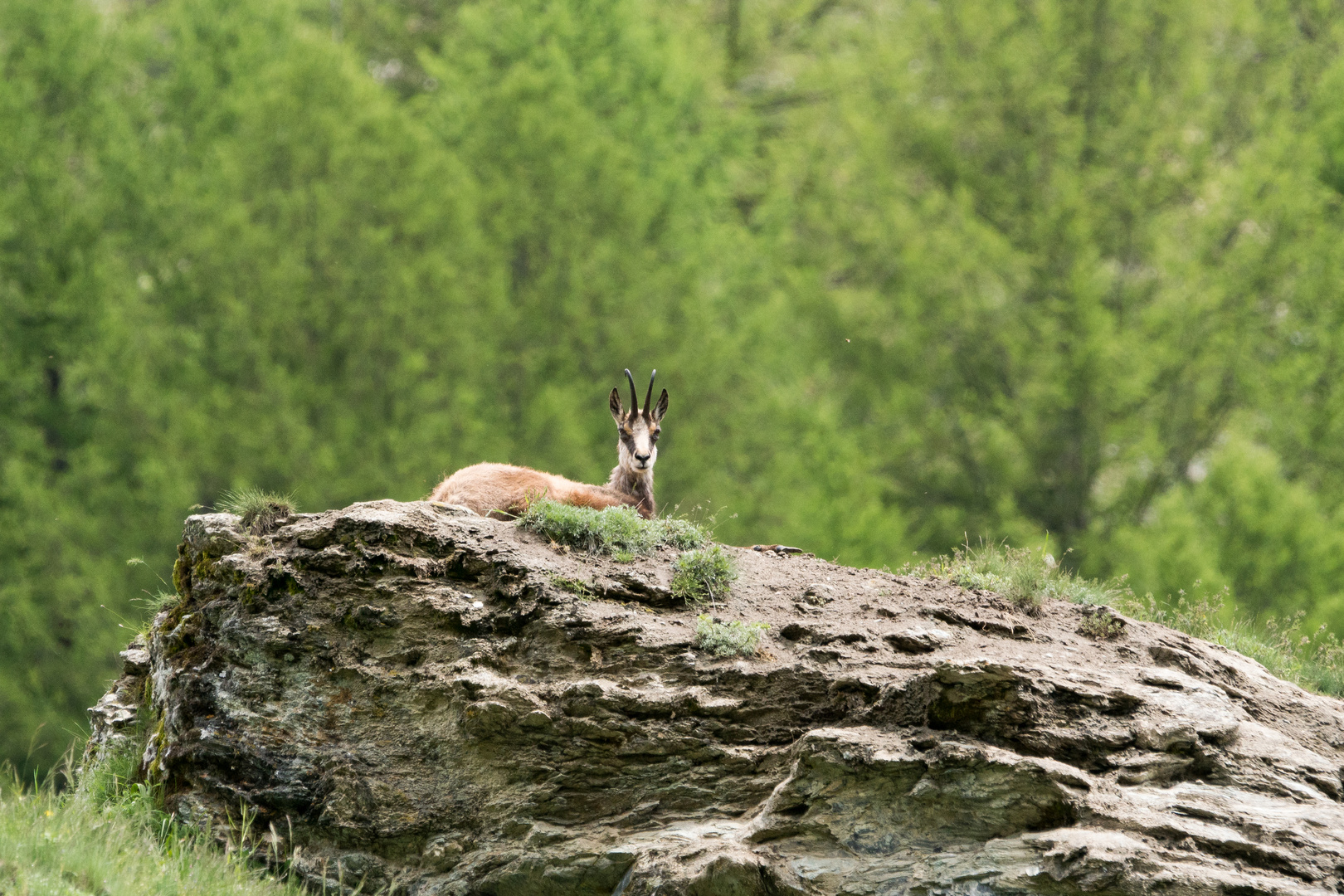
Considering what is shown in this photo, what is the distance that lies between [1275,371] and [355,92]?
15.8m

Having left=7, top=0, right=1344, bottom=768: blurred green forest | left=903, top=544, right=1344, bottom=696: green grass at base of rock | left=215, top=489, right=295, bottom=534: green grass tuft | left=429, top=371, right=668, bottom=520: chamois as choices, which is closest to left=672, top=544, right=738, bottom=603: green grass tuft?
left=429, top=371, right=668, bottom=520: chamois

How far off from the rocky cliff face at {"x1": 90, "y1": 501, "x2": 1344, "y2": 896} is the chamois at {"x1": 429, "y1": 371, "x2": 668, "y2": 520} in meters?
0.74

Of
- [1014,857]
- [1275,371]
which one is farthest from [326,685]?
[1275,371]

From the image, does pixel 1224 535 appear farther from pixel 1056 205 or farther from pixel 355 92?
pixel 355 92

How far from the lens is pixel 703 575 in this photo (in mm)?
7574

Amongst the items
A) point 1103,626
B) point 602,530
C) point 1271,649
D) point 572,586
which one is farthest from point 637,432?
point 1271,649

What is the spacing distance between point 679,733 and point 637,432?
12.5 feet

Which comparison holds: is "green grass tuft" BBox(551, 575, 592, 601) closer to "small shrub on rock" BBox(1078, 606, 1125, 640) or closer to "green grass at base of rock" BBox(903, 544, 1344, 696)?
"green grass at base of rock" BBox(903, 544, 1344, 696)

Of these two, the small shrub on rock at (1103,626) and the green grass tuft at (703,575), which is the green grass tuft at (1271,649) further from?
the green grass tuft at (703,575)

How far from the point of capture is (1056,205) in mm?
20250

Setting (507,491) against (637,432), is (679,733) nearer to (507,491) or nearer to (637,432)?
(507,491)

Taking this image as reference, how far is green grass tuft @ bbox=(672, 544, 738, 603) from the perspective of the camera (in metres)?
7.44

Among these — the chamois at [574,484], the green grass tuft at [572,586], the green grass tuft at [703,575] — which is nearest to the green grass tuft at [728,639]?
the green grass tuft at [703,575]

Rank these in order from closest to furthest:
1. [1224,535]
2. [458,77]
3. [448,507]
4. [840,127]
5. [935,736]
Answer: [935,736]
[448,507]
[1224,535]
[458,77]
[840,127]
